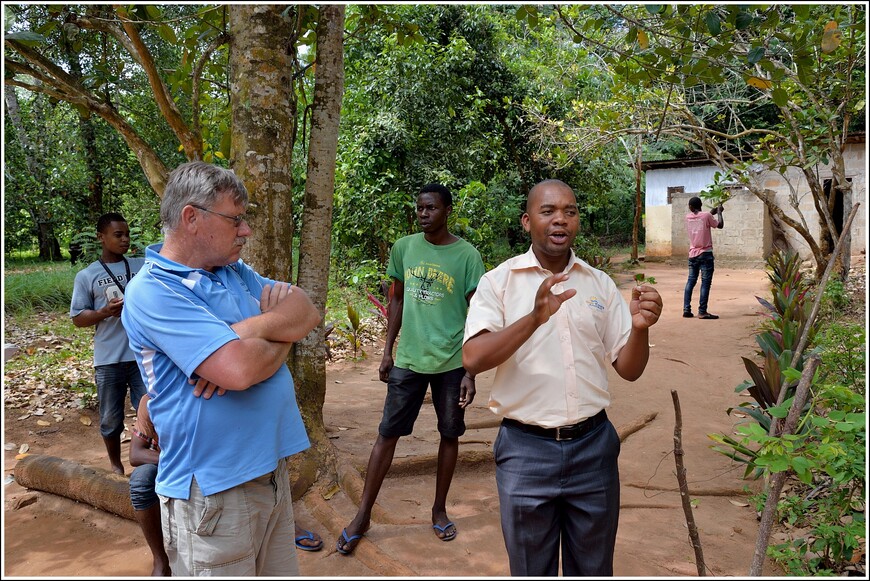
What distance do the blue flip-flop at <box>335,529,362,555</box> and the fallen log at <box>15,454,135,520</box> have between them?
1392 millimetres

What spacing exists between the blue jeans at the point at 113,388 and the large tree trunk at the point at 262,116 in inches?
58.5

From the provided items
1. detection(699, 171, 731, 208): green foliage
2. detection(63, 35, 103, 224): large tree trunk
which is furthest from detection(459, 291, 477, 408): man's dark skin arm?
detection(63, 35, 103, 224): large tree trunk

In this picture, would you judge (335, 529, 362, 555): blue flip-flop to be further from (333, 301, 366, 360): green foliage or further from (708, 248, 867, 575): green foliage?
(333, 301, 366, 360): green foliage

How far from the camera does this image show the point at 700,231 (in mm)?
9492

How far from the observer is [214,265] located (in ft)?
7.06

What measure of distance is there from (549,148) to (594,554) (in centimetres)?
1163

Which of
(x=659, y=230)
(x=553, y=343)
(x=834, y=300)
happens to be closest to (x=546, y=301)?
(x=553, y=343)

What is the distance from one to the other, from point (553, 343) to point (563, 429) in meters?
0.30

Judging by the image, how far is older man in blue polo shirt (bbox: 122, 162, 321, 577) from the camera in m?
1.93

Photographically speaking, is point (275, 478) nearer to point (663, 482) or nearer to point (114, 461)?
point (114, 461)

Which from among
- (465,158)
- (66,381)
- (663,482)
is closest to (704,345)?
(663,482)

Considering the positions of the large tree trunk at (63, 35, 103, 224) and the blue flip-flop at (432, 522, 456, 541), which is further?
the large tree trunk at (63, 35, 103, 224)

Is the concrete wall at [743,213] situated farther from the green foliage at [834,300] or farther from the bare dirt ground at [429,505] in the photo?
the bare dirt ground at [429,505]

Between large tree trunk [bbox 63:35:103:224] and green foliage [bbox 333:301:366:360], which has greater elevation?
large tree trunk [bbox 63:35:103:224]
